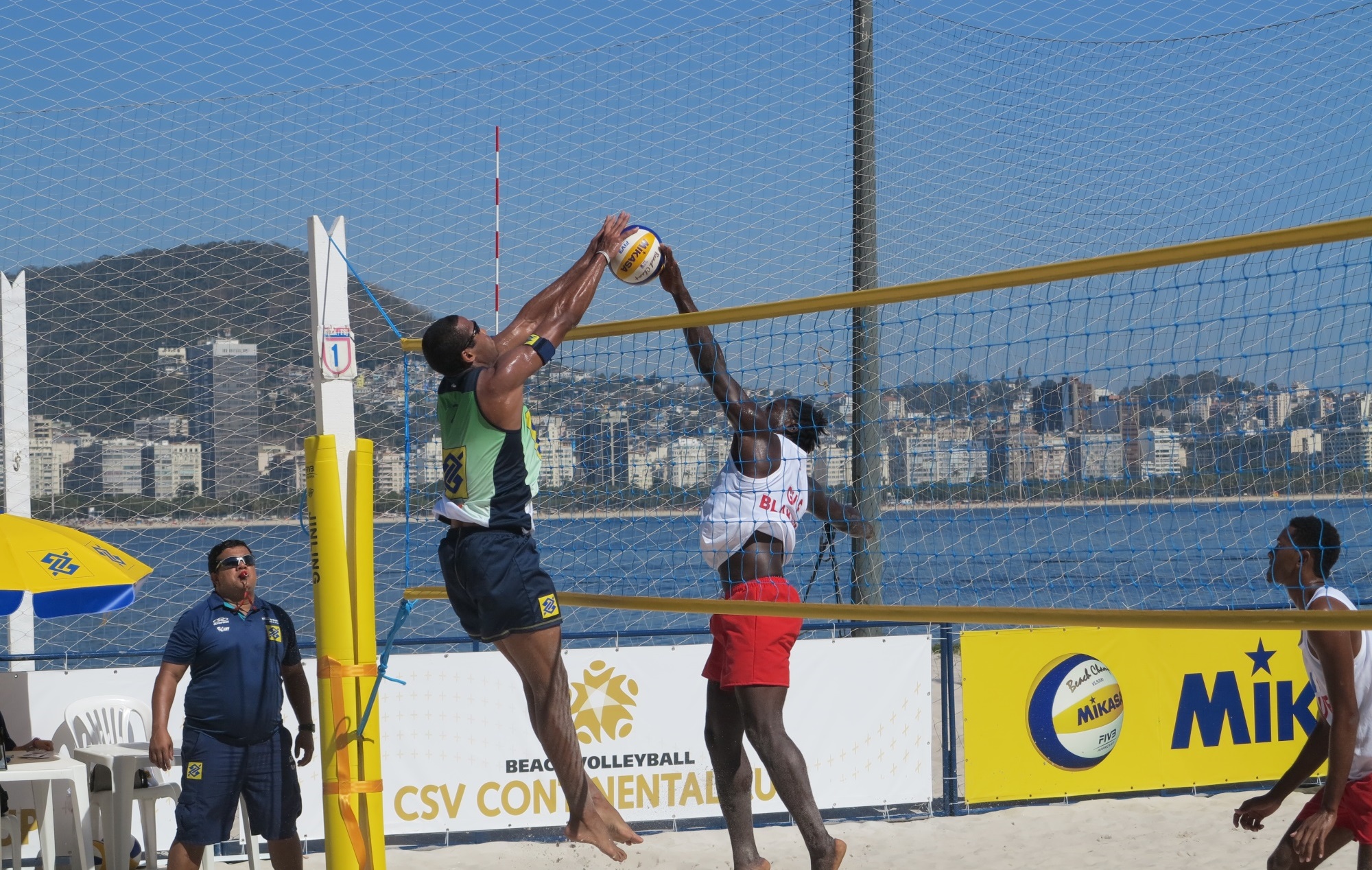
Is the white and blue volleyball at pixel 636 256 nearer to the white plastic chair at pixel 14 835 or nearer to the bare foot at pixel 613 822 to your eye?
the bare foot at pixel 613 822

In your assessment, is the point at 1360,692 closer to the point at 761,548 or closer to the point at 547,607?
the point at 761,548

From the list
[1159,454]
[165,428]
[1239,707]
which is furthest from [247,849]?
[1239,707]

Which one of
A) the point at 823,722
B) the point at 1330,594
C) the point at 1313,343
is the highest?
the point at 1313,343

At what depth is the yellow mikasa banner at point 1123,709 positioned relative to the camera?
721 centimetres

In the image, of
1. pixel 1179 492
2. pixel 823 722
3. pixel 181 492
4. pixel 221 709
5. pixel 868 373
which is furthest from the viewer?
pixel 181 492

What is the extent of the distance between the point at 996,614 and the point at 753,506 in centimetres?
122

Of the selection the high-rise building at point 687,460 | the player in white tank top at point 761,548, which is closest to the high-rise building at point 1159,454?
the player in white tank top at point 761,548

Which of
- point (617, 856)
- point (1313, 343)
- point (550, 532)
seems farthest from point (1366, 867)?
point (550, 532)

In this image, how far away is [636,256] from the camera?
14.4 feet

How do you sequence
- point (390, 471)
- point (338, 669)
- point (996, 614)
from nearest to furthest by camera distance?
point (996, 614) < point (338, 669) < point (390, 471)

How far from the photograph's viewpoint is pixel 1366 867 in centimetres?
405

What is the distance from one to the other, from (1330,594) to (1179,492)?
181 centimetres

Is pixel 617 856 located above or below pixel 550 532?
below

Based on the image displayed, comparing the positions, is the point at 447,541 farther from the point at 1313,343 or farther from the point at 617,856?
the point at 1313,343
